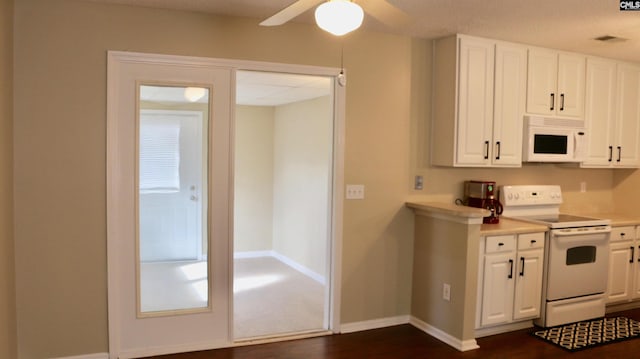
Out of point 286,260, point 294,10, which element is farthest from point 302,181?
point 294,10

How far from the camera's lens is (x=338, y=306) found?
13.0 ft

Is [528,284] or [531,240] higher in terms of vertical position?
[531,240]

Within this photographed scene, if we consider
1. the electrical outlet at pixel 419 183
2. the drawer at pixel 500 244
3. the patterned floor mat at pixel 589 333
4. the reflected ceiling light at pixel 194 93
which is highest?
the reflected ceiling light at pixel 194 93

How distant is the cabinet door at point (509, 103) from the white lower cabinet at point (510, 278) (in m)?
0.73

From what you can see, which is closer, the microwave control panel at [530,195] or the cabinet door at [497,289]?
the cabinet door at [497,289]

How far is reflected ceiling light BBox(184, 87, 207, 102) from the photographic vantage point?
3.49 m

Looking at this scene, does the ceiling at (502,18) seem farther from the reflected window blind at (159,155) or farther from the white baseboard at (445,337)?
the white baseboard at (445,337)

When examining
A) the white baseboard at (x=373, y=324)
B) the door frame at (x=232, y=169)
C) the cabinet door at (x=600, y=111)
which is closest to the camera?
the door frame at (x=232, y=169)

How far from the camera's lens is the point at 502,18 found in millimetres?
3461

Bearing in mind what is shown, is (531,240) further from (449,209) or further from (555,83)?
(555,83)

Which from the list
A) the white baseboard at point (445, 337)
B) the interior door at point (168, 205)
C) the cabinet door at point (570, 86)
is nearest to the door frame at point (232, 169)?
the interior door at point (168, 205)

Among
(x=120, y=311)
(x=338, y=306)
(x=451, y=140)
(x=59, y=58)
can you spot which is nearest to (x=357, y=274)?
(x=338, y=306)

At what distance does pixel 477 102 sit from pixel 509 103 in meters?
0.35

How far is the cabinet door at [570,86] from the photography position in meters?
4.46
